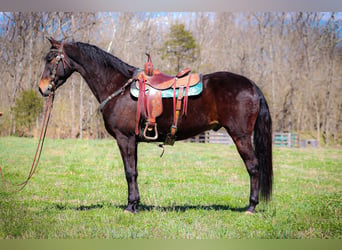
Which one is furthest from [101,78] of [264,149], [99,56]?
[264,149]

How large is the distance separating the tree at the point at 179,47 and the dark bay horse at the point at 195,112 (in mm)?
11202

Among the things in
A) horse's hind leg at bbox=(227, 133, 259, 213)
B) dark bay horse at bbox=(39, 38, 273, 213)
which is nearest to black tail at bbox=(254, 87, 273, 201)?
dark bay horse at bbox=(39, 38, 273, 213)

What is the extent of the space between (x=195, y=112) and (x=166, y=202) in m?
1.47

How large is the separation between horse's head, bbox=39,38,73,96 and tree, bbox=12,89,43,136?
11.7 meters

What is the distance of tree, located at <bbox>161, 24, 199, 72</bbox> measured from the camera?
15.1 meters

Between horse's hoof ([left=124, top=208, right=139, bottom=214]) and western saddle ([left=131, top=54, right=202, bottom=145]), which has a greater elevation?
western saddle ([left=131, top=54, right=202, bottom=145])

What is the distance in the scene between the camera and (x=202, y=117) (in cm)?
386

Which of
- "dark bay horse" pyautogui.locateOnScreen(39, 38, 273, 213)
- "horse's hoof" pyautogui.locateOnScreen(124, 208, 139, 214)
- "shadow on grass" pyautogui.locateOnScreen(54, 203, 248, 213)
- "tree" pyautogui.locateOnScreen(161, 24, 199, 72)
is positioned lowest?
"shadow on grass" pyautogui.locateOnScreen(54, 203, 248, 213)

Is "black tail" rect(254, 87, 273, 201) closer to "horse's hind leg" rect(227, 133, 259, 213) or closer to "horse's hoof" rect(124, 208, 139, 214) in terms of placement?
"horse's hind leg" rect(227, 133, 259, 213)

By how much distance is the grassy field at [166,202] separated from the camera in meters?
3.35

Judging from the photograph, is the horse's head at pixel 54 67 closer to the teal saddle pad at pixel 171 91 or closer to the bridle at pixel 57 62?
the bridle at pixel 57 62

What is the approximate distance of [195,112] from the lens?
12.6ft

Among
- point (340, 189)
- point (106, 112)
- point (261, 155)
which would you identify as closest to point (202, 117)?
point (261, 155)
